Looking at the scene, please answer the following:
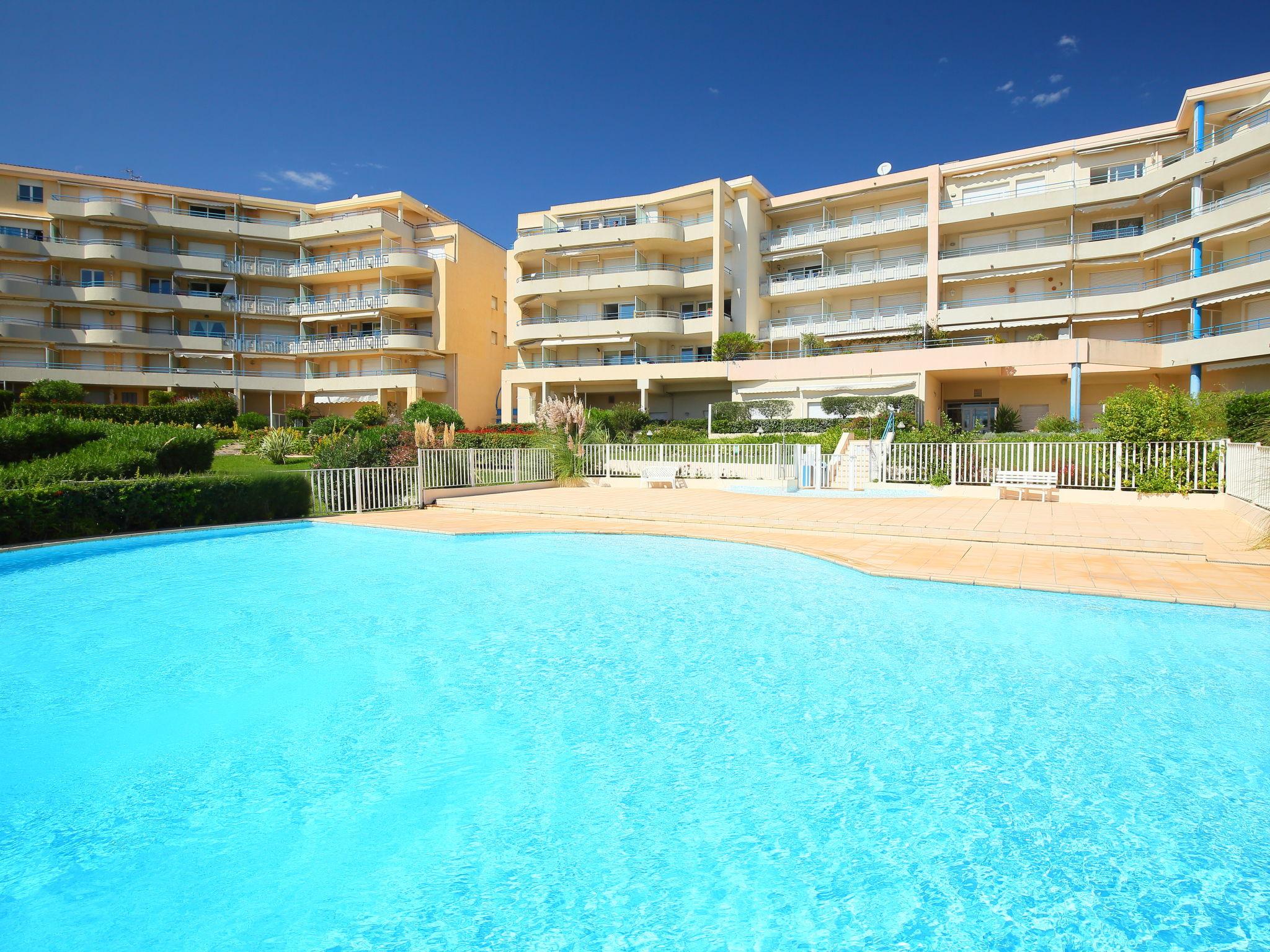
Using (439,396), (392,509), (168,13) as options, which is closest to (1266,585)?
(392,509)

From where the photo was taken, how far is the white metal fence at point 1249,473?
10.8m

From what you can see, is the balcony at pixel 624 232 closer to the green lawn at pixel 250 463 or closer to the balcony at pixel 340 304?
the balcony at pixel 340 304

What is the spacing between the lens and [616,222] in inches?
1496

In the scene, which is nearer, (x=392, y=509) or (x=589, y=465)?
(x=392, y=509)

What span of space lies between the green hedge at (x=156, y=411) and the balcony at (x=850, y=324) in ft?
99.6

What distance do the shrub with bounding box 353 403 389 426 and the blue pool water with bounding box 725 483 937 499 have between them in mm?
22985

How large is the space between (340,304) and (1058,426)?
3941 cm

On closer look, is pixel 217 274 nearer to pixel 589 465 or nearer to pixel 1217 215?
pixel 589 465

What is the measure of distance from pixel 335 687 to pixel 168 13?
28.1m

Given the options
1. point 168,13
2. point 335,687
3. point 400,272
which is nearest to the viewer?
point 335,687

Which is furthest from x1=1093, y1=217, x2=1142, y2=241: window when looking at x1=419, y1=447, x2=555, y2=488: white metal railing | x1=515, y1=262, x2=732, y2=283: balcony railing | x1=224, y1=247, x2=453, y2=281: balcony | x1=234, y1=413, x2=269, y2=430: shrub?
x1=234, y1=413, x2=269, y2=430: shrub

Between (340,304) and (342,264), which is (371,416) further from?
(342,264)

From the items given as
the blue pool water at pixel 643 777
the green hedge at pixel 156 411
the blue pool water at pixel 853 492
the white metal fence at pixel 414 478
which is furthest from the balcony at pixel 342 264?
the blue pool water at pixel 643 777

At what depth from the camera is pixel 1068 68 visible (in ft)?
88.0
